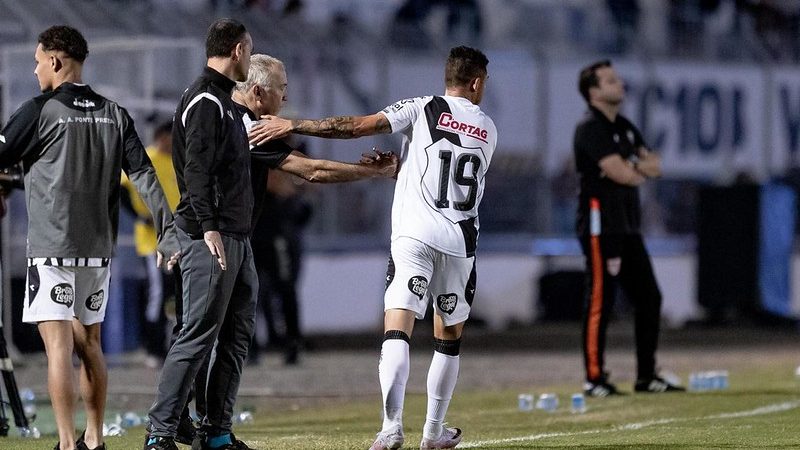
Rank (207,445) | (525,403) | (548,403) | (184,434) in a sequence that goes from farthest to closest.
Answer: (525,403)
(548,403)
(184,434)
(207,445)

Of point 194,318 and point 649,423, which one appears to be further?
point 649,423

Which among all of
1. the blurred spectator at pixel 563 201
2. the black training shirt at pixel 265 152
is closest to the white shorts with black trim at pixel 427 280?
the black training shirt at pixel 265 152

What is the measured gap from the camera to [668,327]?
20438mm

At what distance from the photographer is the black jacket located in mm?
6590

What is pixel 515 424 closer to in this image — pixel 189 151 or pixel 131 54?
pixel 189 151

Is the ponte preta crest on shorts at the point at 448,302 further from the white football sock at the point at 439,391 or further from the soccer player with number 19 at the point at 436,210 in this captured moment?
the white football sock at the point at 439,391

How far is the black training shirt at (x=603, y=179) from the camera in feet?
35.4

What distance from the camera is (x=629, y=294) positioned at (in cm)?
1107

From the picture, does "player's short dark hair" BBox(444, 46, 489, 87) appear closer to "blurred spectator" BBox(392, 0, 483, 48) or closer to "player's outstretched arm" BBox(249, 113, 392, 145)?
"player's outstretched arm" BBox(249, 113, 392, 145)

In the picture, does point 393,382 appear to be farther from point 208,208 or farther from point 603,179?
point 603,179

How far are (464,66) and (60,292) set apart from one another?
2.14 m

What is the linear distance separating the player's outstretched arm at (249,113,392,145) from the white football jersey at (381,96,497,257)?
3.3 inches

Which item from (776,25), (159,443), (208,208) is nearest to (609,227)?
(208,208)

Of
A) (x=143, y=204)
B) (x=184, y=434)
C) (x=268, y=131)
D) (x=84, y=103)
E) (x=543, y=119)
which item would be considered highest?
(x=84, y=103)
